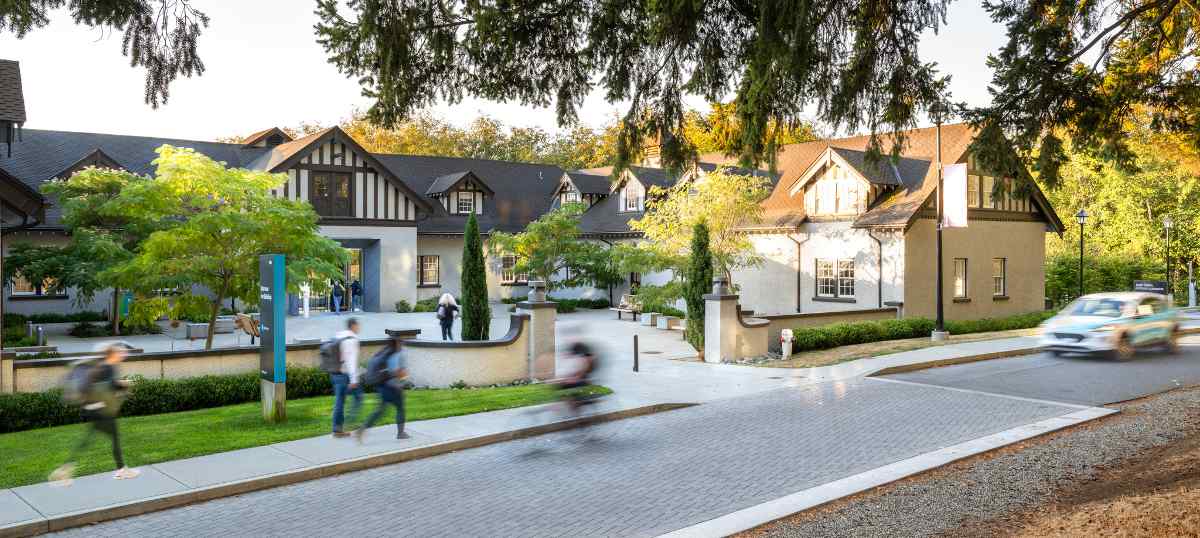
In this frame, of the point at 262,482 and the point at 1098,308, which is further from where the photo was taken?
the point at 1098,308

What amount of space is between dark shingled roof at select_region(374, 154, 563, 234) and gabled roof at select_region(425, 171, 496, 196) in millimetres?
772

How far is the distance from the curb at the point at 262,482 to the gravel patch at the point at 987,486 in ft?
15.8

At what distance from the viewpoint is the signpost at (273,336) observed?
12734 millimetres

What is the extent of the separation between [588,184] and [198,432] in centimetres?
3433

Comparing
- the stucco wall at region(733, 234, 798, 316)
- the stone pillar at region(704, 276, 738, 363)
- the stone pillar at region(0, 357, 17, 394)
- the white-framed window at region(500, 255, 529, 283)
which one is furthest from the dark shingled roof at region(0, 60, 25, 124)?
the stucco wall at region(733, 234, 798, 316)

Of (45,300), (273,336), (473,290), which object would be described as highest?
(473,290)

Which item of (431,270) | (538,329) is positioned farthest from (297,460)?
(431,270)

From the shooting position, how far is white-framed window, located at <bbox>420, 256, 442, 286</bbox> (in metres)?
40.5

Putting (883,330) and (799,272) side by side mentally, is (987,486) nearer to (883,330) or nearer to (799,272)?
(883,330)

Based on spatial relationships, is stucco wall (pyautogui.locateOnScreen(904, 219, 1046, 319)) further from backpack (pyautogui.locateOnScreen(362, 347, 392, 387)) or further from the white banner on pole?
backpack (pyautogui.locateOnScreen(362, 347, 392, 387))

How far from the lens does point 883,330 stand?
26203 mm

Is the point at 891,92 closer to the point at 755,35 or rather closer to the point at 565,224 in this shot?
the point at 755,35

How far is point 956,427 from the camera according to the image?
518 inches

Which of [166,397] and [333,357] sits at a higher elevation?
[333,357]
